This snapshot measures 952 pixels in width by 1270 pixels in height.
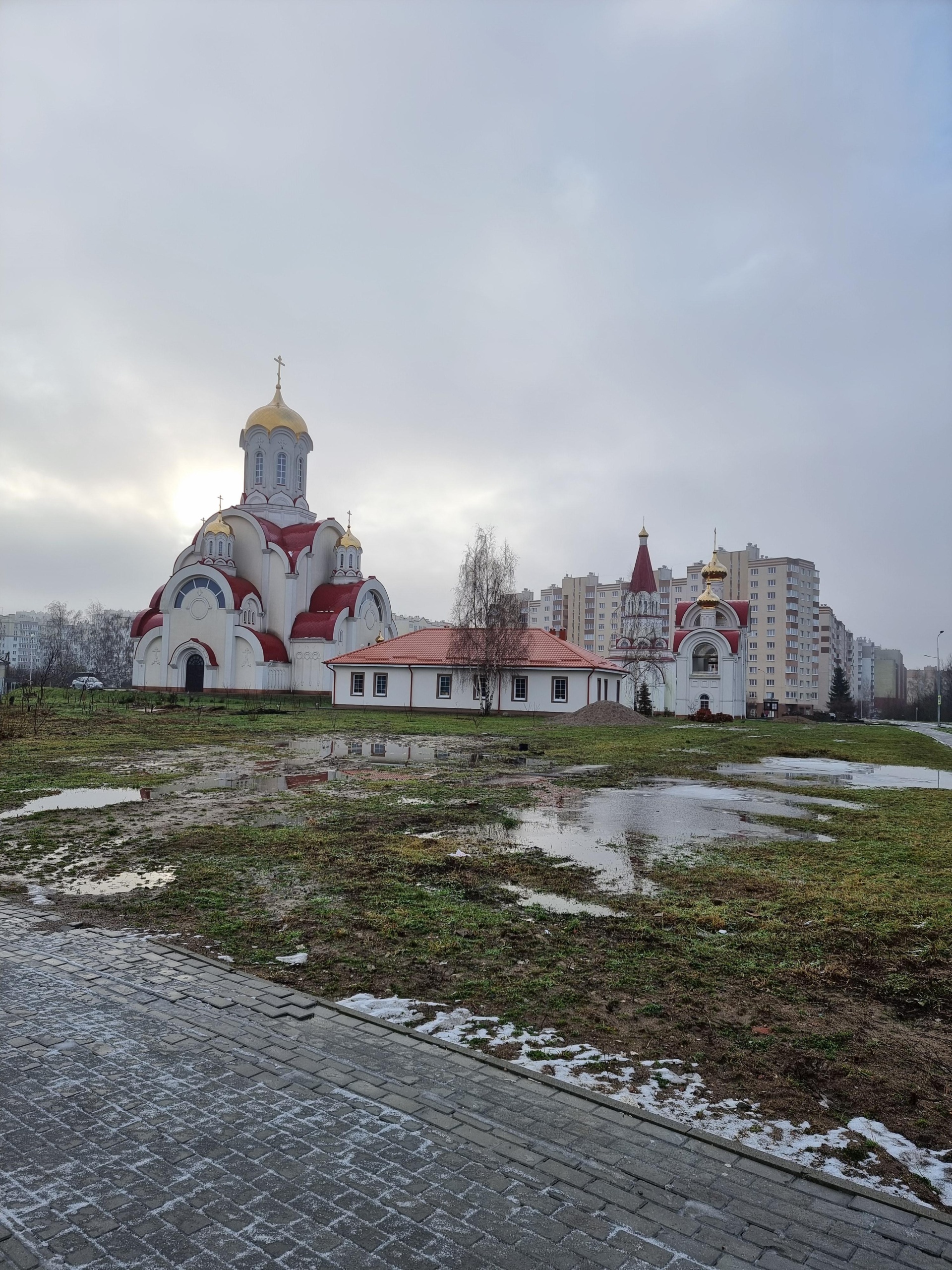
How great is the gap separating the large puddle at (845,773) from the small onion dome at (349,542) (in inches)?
1452

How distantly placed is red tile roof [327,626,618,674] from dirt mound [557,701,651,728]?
8.00ft

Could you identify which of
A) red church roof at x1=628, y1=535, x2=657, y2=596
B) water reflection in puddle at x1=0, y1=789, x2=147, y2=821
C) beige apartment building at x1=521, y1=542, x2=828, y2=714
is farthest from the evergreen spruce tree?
water reflection in puddle at x1=0, y1=789, x2=147, y2=821

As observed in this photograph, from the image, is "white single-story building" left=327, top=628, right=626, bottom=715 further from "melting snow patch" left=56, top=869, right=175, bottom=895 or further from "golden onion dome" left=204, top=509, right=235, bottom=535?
"melting snow patch" left=56, top=869, right=175, bottom=895

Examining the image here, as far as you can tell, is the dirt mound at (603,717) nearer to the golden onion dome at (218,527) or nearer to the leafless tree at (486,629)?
the leafless tree at (486,629)

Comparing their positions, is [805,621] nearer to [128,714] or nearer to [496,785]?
[128,714]

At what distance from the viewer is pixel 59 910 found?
6.04m

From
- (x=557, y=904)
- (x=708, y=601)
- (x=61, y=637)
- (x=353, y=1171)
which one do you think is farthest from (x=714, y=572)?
(x=61, y=637)

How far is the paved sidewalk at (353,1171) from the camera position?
2561 millimetres

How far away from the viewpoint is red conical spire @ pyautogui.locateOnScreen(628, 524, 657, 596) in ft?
170

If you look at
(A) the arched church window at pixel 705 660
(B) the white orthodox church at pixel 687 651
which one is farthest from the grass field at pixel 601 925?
(A) the arched church window at pixel 705 660

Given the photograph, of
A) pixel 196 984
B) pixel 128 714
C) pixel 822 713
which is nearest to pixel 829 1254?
pixel 196 984

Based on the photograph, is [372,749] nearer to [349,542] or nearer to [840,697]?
[349,542]

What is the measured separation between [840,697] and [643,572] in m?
35.7

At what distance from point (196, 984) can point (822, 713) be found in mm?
74856
